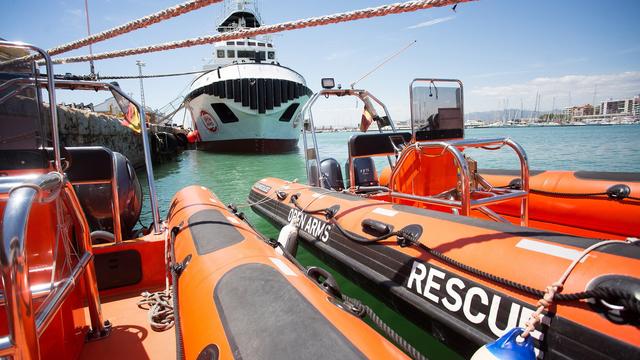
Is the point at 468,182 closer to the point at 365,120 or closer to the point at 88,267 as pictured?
the point at 88,267

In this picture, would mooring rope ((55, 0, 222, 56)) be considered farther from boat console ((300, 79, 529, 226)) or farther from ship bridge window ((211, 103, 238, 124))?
ship bridge window ((211, 103, 238, 124))

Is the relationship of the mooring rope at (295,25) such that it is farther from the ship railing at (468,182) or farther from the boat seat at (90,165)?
the ship railing at (468,182)

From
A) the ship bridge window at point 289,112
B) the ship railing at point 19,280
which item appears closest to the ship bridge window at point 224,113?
the ship bridge window at point 289,112

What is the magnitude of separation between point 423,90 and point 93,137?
12013mm

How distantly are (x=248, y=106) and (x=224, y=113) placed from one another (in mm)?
2168

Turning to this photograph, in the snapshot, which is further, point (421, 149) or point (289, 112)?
point (289, 112)

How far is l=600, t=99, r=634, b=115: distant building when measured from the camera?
276ft

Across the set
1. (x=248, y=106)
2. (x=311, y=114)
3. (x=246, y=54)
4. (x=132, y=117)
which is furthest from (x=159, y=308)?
(x=246, y=54)

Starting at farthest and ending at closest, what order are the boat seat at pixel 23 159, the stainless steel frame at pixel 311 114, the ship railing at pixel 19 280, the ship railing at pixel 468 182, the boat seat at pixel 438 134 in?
the stainless steel frame at pixel 311 114
the boat seat at pixel 438 134
the ship railing at pixel 468 182
the boat seat at pixel 23 159
the ship railing at pixel 19 280

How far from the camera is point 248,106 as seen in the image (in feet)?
68.5

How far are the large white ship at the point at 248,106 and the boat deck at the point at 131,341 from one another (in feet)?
61.0

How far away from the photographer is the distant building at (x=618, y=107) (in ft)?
276

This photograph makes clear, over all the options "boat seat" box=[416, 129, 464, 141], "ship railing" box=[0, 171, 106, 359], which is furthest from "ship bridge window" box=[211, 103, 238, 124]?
"ship railing" box=[0, 171, 106, 359]

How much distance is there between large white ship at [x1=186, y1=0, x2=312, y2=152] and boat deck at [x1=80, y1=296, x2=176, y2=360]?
1858 cm
